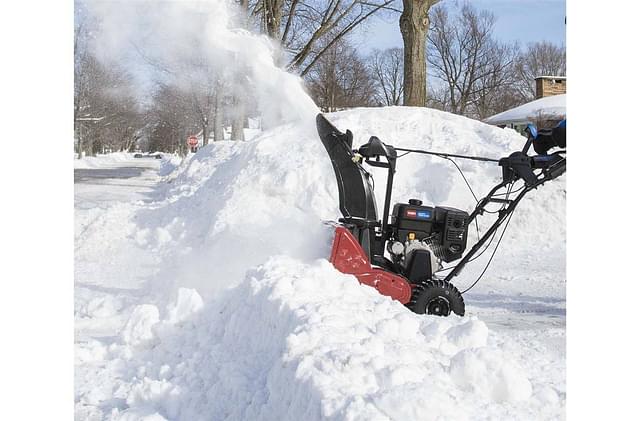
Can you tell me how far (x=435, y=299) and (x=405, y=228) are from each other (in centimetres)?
64

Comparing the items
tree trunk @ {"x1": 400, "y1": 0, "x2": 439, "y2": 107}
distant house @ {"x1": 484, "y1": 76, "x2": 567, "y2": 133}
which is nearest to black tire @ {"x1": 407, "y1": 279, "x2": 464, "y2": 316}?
tree trunk @ {"x1": 400, "y1": 0, "x2": 439, "y2": 107}

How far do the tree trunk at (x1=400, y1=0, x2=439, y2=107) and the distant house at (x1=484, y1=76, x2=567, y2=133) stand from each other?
1666 cm

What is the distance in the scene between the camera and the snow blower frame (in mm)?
5066

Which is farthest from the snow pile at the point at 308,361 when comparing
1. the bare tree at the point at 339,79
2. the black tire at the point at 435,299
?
A: the bare tree at the point at 339,79

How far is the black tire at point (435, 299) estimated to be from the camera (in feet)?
17.0

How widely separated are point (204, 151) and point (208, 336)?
672 inches

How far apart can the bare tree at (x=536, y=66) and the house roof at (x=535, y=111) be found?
1.51 meters

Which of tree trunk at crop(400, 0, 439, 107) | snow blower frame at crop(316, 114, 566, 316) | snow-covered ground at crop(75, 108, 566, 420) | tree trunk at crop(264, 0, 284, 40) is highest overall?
tree trunk at crop(264, 0, 284, 40)

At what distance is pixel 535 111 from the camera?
3325 cm

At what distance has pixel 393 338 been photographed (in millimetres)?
3635

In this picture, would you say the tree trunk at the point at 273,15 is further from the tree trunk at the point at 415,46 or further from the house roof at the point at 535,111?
the house roof at the point at 535,111

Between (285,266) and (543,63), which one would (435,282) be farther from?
(543,63)

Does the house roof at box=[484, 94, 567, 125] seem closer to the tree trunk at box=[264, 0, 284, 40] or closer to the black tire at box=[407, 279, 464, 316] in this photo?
the tree trunk at box=[264, 0, 284, 40]

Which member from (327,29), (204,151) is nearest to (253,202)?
(204,151)
